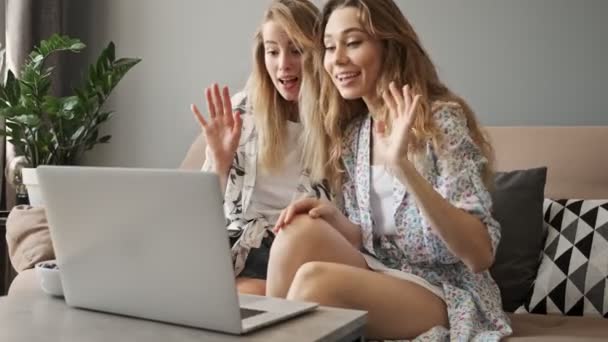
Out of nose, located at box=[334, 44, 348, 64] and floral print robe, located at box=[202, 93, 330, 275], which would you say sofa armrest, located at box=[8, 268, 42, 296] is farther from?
nose, located at box=[334, 44, 348, 64]

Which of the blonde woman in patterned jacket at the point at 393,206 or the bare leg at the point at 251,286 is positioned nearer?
the blonde woman in patterned jacket at the point at 393,206

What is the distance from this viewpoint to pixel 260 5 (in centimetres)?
282

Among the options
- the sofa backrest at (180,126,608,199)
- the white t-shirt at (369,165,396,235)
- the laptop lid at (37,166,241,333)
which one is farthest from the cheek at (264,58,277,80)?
the laptop lid at (37,166,241,333)

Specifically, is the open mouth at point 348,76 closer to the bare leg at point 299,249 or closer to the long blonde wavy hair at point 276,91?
the long blonde wavy hair at point 276,91

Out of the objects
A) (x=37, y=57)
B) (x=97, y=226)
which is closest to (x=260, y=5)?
(x=37, y=57)

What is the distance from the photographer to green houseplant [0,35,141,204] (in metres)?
2.54

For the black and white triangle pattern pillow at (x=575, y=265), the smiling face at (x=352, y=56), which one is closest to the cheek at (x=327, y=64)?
the smiling face at (x=352, y=56)

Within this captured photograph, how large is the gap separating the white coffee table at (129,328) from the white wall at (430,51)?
1.35 metres

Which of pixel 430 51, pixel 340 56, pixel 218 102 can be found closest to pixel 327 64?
pixel 340 56

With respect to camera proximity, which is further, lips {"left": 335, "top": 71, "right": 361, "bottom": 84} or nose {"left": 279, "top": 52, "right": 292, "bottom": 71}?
nose {"left": 279, "top": 52, "right": 292, "bottom": 71}

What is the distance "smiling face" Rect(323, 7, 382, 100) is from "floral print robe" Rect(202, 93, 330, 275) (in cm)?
26

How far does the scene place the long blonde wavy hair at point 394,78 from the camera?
1.67 metres

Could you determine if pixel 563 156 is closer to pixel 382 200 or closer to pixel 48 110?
pixel 382 200

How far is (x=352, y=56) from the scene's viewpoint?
1735 millimetres
